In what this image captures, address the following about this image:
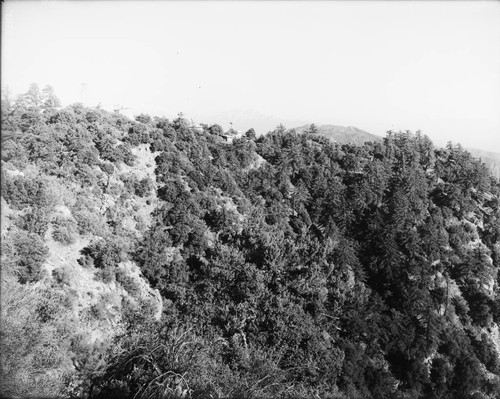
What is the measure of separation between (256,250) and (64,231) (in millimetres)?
17389

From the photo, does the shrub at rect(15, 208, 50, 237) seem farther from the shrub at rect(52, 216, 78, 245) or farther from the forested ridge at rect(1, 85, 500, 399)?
the shrub at rect(52, 216, 78, 245)

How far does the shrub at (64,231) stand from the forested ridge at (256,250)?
15 centimetres

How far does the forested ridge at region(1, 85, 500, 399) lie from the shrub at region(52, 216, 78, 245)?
15 cm

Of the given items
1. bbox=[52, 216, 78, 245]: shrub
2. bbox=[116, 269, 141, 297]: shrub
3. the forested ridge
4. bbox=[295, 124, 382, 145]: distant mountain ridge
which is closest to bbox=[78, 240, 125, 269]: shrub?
the forested ridge

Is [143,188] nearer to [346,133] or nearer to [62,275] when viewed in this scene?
[62,275]

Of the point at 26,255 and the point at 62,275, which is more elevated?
the point at 26,255

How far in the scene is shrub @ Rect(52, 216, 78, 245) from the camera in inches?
1134

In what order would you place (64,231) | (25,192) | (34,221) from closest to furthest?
(34,221) → (25,192) → (64,231)

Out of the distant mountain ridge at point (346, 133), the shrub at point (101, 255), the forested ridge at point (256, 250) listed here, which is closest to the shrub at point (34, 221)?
the forested ridge at point (256, 250)

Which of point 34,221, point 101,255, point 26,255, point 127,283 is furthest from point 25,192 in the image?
point 127,283

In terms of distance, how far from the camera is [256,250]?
36.7 m

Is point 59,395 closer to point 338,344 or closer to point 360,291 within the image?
point 338,344

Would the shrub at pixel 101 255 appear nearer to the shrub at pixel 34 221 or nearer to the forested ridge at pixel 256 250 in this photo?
the forested ridge at pixel 256 250

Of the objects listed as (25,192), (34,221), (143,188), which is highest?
(25,192)
